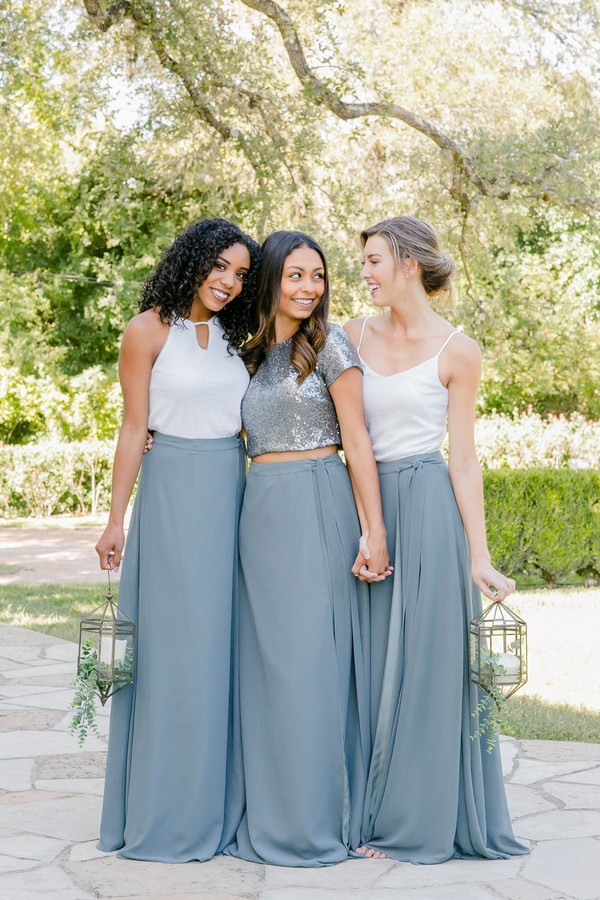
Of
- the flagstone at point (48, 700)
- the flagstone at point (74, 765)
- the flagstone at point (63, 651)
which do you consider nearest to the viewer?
the flagstone at point (74, 765)

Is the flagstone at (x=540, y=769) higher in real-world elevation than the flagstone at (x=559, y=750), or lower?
lower

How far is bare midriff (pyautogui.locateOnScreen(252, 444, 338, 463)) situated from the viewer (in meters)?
3.54

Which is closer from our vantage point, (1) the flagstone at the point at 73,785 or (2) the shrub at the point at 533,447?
(1) the flagstone at the point at 73,785

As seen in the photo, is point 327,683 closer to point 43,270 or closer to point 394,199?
point 394,199

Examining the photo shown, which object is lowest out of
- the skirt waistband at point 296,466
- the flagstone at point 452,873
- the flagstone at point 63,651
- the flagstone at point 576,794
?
the flagstone at point 452,873

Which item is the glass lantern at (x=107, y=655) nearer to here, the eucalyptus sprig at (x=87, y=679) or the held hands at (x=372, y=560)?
the eucalyptus sprig at (x=87, y=679)

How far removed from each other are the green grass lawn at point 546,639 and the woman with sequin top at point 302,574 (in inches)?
28.3

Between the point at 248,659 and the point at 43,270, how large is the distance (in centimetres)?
1890

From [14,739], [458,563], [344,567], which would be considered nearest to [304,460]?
[344,567]

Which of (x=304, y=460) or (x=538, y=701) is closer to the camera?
(x=304, y=460)

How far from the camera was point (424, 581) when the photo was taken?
345 centimetres

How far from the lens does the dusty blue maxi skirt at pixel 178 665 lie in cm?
342

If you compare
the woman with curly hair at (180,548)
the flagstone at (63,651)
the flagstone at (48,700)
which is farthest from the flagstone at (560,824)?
the flagstone at (63,651)

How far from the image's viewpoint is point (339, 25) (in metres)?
16.2
